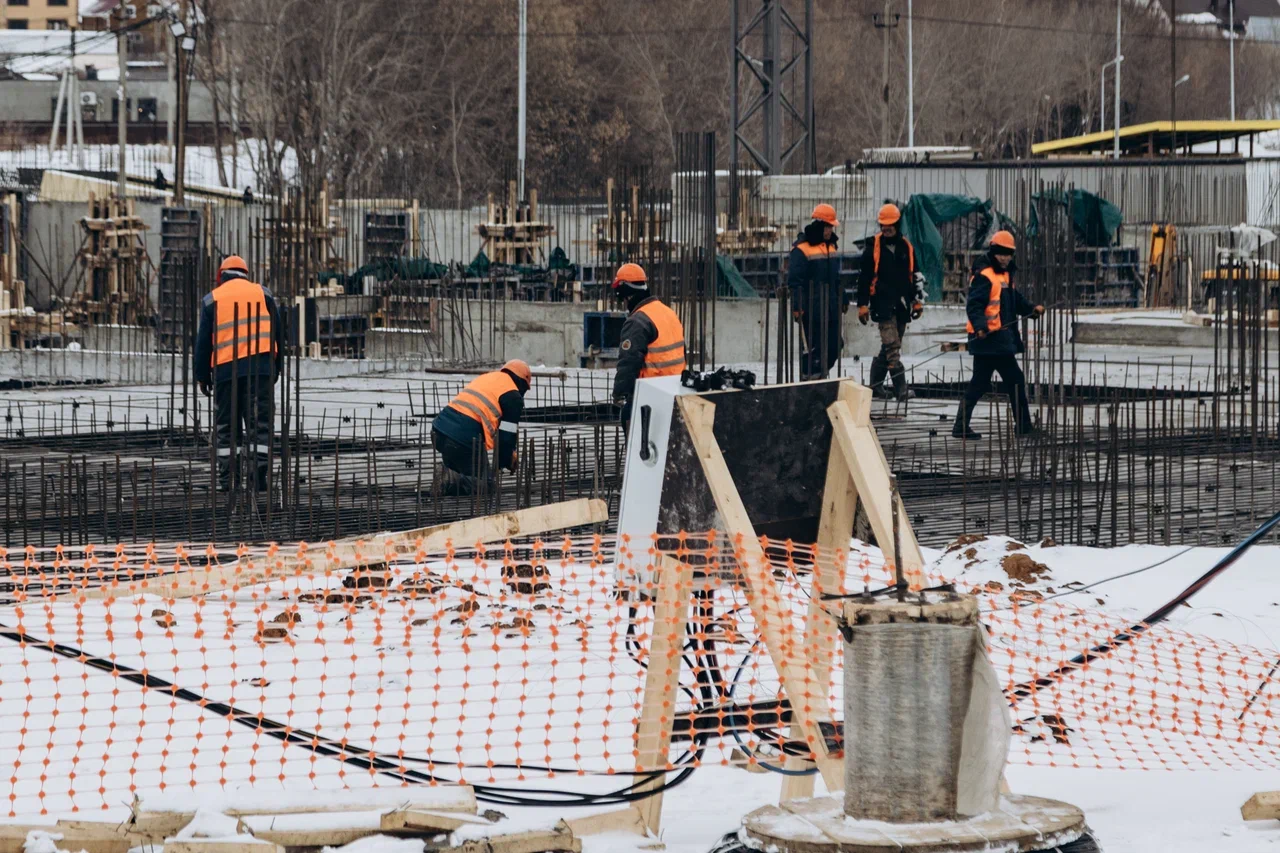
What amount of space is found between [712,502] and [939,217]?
2196 centimetres

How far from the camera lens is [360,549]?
594cm

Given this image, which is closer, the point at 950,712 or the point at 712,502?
the point at 950,712

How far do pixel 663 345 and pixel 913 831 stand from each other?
578cm

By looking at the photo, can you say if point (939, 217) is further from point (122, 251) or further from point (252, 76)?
point (252, 76)

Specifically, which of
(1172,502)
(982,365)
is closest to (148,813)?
(1172,502)

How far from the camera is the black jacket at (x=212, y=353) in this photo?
9.55 meters

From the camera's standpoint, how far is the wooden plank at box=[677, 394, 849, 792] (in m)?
4.45

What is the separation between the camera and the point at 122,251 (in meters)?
22.7

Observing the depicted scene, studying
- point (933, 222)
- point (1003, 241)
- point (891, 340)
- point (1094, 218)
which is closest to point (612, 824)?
point (1003, 241)

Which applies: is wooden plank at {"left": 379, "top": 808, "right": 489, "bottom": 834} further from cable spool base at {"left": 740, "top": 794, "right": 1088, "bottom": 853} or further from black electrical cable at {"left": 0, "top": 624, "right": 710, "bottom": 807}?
cable spool base at {"left": 740, "top": 794, "right": 1088, "bottom": 853}

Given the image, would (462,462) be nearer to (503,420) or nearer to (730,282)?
(503,420)

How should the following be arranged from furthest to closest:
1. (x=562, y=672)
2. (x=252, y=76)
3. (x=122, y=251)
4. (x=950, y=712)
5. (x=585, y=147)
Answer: (x=585, y=147) < (x=252, y=76) < (x=122, y=251) < (x=562, y=672) < (x=950, y=712)

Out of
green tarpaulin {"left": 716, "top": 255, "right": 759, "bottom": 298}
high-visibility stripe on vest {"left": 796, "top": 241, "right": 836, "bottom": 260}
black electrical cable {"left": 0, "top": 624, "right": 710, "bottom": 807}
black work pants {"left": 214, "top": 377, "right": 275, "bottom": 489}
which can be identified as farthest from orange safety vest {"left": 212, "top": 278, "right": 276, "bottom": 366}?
green tarpaulin {"left": 716, "top": 255, "right": 759, "bottom": 298}

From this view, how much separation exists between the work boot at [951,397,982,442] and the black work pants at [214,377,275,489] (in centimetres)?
444
